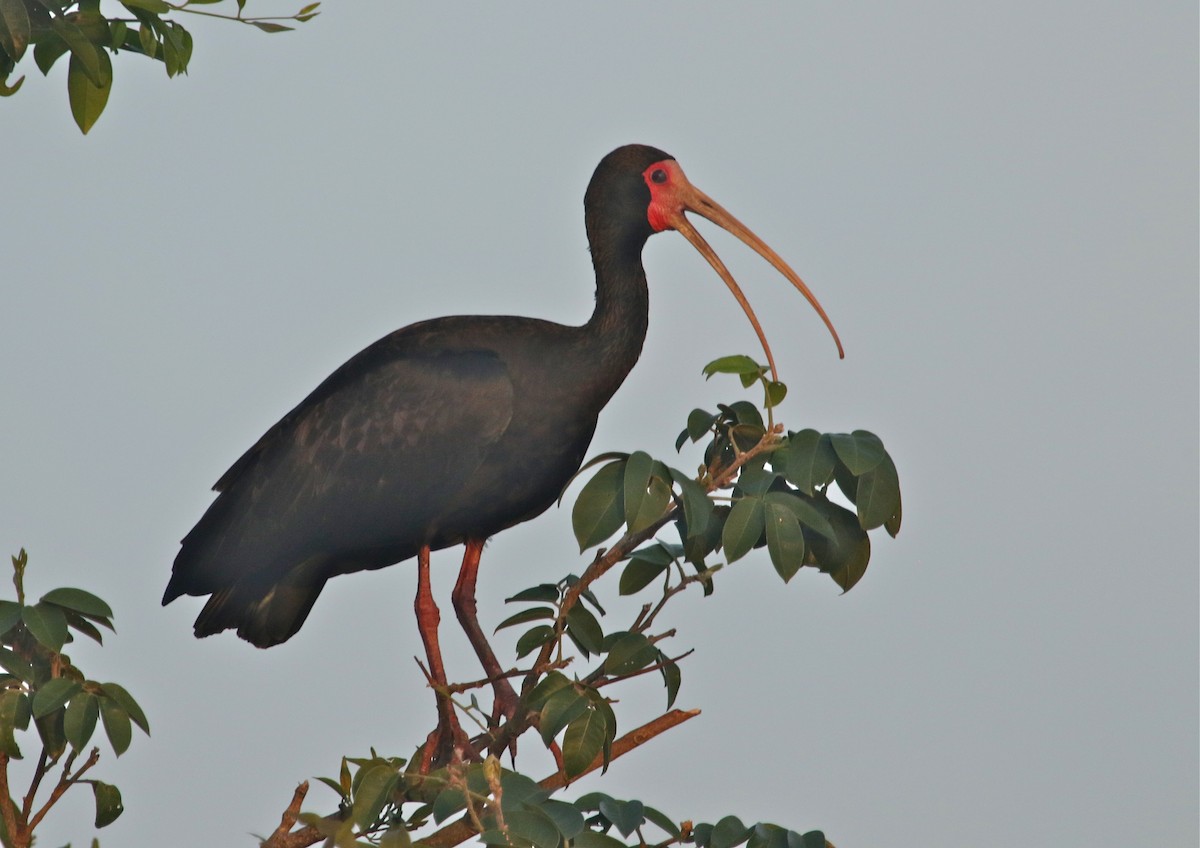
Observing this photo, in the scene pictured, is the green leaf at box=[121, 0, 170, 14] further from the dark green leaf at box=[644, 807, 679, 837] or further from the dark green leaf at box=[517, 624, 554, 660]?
the dark green leaf at box=[644, 807, 679, 837]

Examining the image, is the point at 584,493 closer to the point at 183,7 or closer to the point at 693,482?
the point at 693,482

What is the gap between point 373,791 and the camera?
271cm

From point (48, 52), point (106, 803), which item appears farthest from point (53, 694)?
point (48, 52)

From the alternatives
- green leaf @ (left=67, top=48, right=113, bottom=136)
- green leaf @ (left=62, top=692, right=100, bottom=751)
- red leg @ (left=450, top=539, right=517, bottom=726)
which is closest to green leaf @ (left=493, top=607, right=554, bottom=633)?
green leaf @ (left=62, top=692, right=100, bottom=751)

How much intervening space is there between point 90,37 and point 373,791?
5.63 feet

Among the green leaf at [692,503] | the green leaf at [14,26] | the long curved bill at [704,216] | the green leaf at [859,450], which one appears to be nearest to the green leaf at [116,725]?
the green leaf at [692,503]

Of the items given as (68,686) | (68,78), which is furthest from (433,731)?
(68,78)

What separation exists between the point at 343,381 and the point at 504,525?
26.9 inches

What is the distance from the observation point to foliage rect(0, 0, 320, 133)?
3.09 metres

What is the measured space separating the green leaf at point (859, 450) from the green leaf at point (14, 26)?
71.2 inches

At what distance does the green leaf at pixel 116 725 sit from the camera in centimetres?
297

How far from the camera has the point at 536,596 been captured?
3.35 m

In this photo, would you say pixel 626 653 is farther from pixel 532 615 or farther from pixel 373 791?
pixel 373 791

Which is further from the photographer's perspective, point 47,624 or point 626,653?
point 626,653
